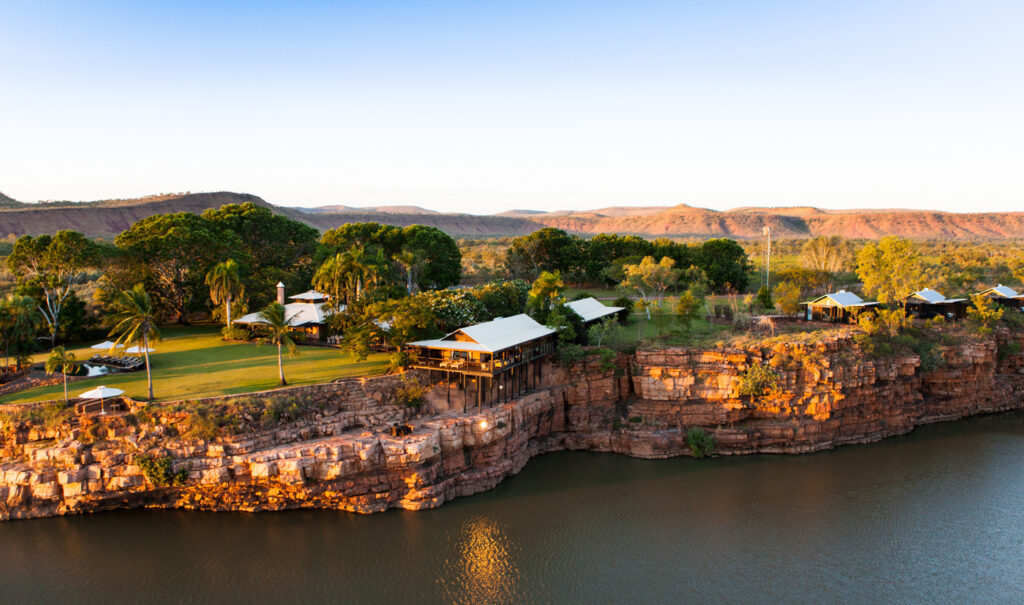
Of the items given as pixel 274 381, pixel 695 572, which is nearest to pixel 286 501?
pixel 274 381

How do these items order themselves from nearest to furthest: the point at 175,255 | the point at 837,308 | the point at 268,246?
the point at 837,308, the point at 175,255, the point at 268,246

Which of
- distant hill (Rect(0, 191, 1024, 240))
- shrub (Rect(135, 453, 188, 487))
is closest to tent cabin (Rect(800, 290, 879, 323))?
shrub (Rect(135, 453, 188, 487))

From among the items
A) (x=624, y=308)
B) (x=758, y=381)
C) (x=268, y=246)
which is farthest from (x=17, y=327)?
(x=758, y=381)

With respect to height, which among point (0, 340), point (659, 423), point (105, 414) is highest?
point (0, 340)

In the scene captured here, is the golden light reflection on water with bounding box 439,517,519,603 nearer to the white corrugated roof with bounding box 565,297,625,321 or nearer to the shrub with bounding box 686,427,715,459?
the shrub with bounding box 686,427,715,459

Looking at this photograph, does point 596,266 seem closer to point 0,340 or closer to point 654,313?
point 654,313

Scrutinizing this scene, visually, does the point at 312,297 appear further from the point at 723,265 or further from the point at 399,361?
the point at 723,265

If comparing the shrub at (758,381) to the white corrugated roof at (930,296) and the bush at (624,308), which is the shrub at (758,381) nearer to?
the bush at (624,308)
